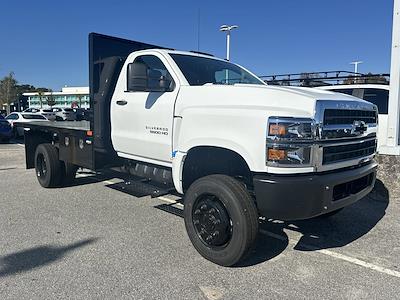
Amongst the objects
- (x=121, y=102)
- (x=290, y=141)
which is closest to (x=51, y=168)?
(x=121, y=102)

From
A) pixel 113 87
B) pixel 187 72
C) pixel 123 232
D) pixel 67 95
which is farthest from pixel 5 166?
pixel 67 95

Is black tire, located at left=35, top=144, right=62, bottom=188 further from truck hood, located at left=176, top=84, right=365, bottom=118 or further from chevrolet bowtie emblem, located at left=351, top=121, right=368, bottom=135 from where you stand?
chevrolet bowtie emblem, located at left=351, top=121, right=368, bottom=135

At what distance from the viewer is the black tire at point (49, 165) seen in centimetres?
721

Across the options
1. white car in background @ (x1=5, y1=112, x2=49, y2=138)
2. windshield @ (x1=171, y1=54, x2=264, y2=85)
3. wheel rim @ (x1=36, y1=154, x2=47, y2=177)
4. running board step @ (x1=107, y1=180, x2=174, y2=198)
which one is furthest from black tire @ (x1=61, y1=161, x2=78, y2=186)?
white car in background @ (x1=5, y1=112, x2=49, y2=138)

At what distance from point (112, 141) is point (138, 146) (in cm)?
71

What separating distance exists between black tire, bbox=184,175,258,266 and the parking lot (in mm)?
170

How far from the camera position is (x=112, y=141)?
19.0 feet

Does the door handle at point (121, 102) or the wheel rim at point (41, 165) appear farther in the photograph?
the wheel rim at point (41, 165)

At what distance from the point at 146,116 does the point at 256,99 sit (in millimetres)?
1754

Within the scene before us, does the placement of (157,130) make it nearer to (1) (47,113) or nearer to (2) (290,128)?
(2) (290,128)

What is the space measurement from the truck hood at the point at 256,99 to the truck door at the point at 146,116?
15.7 inches

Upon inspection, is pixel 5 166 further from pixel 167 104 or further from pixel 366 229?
pixel 366 229

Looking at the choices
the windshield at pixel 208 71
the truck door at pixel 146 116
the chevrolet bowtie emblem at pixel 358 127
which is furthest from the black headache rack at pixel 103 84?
the chevrolet bowtie emblem at pixel 358 127

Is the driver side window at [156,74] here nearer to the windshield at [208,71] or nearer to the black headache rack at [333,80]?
the windshield at [208,71]
